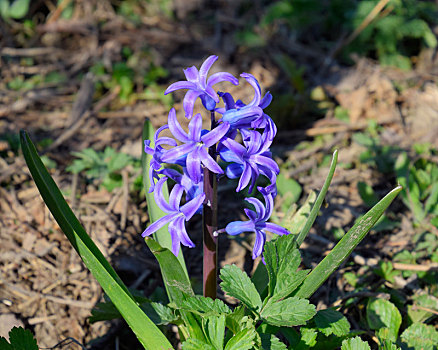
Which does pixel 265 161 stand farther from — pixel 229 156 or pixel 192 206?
pixel 192 206

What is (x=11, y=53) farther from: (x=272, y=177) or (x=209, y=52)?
(x=272, y=177)

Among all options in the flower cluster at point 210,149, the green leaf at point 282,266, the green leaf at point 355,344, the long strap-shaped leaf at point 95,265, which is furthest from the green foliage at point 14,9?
the green leaf at point 355,344

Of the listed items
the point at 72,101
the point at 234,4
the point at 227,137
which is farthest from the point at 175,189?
the point at 234,4

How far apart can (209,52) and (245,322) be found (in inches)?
164

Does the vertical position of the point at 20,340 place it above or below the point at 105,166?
below

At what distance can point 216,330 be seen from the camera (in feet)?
6.25

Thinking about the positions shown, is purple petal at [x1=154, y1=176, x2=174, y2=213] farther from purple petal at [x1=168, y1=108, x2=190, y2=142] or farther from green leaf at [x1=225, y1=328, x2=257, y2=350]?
green leaf at [x1=225, y1=328, x2=257, y2=350]

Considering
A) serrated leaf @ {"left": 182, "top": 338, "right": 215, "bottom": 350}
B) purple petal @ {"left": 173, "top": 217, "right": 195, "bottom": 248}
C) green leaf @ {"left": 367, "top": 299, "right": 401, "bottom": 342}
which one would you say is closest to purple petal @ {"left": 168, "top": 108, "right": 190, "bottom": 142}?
purple petal @ {"left": 173, "top": 217, "right": 195, "bottom": 248}

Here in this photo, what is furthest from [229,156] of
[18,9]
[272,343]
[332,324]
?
[18,9]

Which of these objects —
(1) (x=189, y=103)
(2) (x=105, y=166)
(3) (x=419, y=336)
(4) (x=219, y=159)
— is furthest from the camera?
(4) (x=219, y=159)

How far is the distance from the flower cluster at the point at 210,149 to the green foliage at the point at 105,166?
162 cm

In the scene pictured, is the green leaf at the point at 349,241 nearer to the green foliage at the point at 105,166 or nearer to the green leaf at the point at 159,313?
the green leaf at the point at 159,313

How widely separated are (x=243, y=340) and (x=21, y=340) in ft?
3.19

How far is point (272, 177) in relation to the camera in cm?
203
